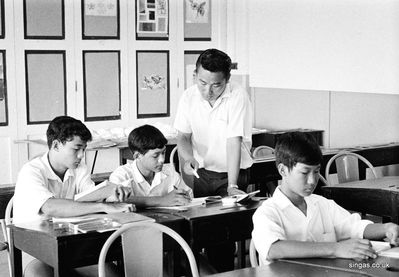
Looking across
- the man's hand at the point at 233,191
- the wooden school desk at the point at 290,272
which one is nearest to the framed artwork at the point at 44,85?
the man's hand at the point at 233,191

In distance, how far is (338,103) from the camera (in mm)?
6430

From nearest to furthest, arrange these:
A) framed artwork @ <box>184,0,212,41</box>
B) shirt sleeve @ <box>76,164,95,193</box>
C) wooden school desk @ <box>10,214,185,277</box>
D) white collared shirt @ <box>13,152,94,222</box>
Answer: wooden school desk @ <box>10,214,185,277</box>, white collared shirt @ <box>13,152,94,222</box>, shirt sleeve @ <box>76,164,95,193</box>, framed artwork @ <box>184,0,212,41</box>

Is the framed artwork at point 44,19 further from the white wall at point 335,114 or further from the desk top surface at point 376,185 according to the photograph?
the desk top surface at point 376,185

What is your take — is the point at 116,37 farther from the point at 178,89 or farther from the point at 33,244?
the point at 33,244

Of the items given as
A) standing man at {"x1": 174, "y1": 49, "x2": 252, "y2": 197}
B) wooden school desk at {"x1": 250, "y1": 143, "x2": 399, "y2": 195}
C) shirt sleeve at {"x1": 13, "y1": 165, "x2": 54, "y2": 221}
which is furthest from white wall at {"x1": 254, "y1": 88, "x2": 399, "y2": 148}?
shirt sleeve at {"x1": 13, "y1": 165, "x2": 54, "y2": 221}

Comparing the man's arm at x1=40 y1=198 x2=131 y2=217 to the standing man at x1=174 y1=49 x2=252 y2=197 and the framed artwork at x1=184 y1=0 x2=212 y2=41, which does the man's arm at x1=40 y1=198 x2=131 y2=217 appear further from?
the framed artwork at x1=184 y1=0 x2=212 y2=41

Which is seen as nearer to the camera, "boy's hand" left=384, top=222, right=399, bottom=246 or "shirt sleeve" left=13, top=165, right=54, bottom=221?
"boy's hand" left=384, top=222, right=399, bottom=246

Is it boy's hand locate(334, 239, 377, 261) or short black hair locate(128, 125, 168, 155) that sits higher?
short black hair locate(128, 125, 168, 155)

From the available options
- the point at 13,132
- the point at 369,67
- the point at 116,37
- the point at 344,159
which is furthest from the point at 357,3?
the point at 13,132

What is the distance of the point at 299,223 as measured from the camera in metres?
2.73

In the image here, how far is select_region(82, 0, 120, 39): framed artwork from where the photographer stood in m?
6.50

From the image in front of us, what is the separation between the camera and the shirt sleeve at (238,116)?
3992 mm

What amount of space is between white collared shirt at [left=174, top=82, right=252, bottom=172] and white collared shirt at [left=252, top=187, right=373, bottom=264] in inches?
48.4

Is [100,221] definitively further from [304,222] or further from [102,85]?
[102,85]
